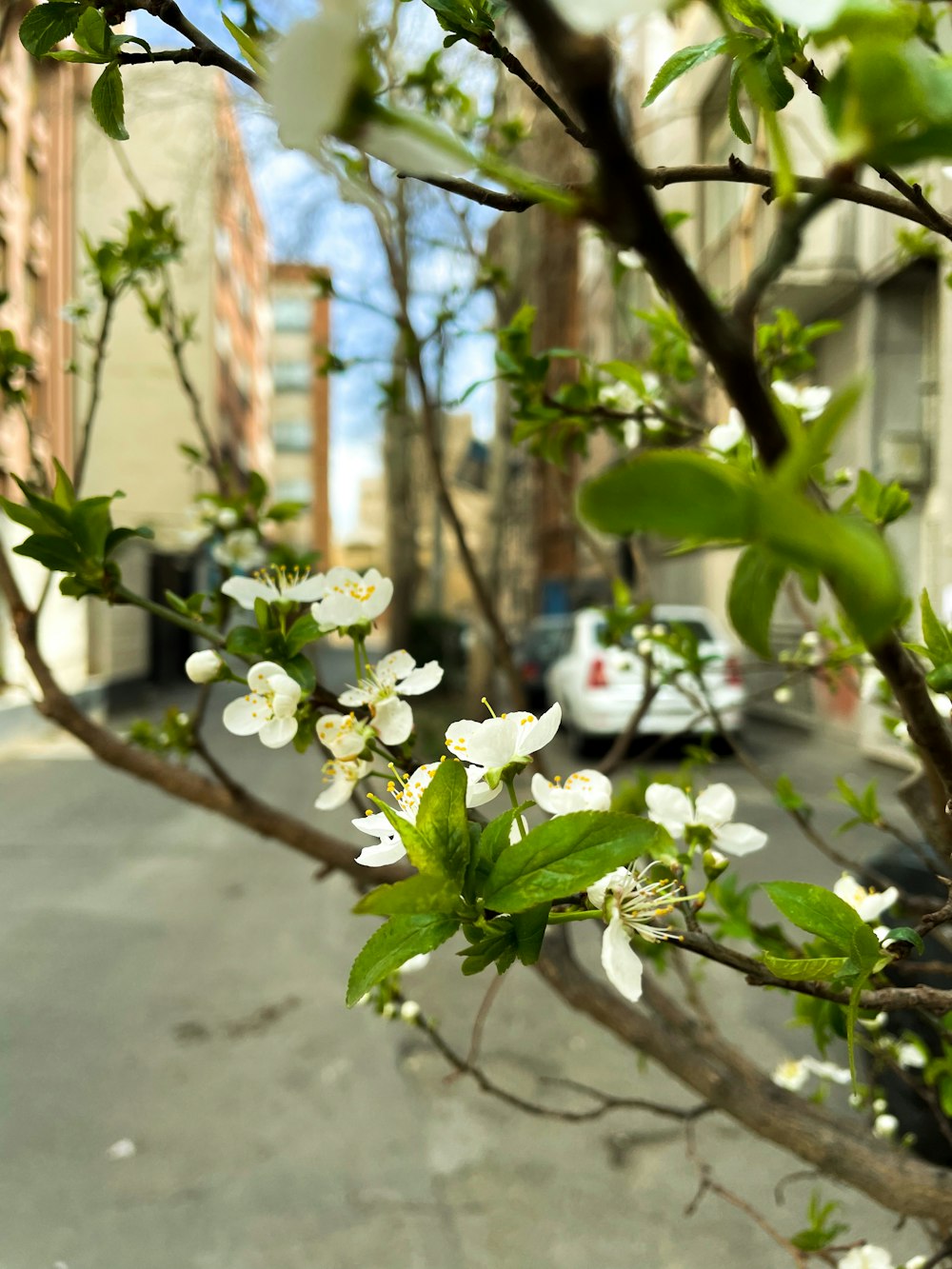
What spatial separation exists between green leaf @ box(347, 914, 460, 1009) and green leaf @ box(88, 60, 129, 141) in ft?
1.65

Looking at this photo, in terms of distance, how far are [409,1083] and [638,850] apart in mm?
2162

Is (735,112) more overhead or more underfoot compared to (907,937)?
more overhead

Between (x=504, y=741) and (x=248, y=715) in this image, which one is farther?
(x=248, y=715)

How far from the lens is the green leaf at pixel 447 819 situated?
42cm

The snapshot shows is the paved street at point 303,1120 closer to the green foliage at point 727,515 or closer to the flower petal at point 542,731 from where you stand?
the flower petal at point 542,731

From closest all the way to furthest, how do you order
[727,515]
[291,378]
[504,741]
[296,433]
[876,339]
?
1. [727,515]
2. [504,741]
3. [876,339]
4. [296,433]
5. [291,378]

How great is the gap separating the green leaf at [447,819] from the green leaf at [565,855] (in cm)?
2

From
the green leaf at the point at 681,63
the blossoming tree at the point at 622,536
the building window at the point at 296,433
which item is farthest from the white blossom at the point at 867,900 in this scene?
the building window at the point at 296,433

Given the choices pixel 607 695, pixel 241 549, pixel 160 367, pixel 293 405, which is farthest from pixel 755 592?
pixel 293 405

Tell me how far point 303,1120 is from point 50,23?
2103 mm

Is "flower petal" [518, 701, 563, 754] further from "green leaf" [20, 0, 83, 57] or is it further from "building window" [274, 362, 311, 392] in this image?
"building window" [274, 362, 311, 392]

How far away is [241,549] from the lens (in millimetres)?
1538

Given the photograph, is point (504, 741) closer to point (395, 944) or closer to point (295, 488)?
point (395, 944)

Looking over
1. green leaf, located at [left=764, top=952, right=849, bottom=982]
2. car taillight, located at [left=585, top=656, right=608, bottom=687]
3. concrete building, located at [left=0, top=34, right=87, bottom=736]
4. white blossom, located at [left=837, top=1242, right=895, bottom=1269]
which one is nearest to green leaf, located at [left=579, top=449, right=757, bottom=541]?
green leaf, located at [left=764, top=952, right=849, bottom=982]
